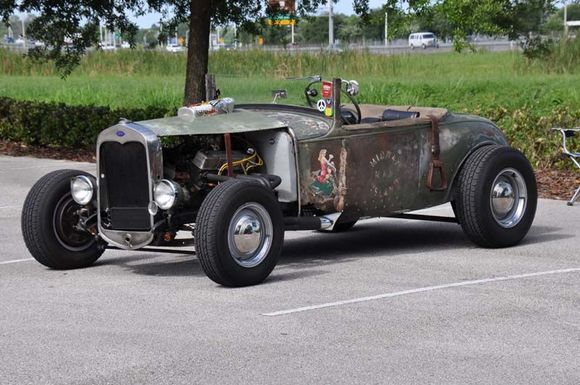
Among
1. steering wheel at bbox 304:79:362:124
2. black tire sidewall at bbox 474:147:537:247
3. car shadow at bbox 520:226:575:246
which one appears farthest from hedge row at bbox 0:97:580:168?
steering wheel at bbox 304:79:362:124

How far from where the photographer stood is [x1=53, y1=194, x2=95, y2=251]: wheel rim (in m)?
9.52

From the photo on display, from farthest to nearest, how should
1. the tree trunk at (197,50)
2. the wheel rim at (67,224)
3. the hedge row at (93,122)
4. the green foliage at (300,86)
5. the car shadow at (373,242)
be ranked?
the tree trunk at (197,50) < the hedge row at (93,122) < the green foliage at (300,86) < the car shadow at (373,242) < the wheel rim at (67,224)

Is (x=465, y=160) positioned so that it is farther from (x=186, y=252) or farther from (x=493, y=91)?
(x=493, y=91)

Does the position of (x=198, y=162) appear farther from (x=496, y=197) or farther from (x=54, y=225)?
(x=496, y=197)

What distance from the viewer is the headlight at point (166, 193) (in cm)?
884

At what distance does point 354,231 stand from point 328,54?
23.2 metres

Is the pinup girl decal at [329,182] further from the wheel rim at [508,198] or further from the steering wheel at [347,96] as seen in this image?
the wheel rim at [508,198]

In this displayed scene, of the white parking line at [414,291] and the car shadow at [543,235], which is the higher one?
the white parking line at [414,291]

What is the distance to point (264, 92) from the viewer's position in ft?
34.4

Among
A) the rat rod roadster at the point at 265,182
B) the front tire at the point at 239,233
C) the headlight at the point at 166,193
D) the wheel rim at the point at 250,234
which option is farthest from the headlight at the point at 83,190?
the wheel rim at the point at 250,234

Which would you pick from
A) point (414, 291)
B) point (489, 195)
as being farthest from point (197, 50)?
point (414, 291)

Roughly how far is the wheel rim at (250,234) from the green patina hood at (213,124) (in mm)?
722

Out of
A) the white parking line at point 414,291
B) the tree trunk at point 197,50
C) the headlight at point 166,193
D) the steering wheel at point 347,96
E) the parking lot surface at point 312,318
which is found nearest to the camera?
the parking lot surface at point 312,318

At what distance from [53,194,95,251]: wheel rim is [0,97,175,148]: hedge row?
10655mm
